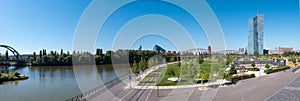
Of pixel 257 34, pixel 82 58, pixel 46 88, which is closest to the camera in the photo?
pixel 46 88

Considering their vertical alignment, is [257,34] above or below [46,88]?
above

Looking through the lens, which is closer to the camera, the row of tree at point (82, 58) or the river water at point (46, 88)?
the river water at point (46, 88)

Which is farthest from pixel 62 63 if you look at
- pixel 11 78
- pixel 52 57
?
pixel 11 78

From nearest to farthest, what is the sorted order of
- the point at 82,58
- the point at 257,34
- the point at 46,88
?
the point at 46,88 → the point at 82,58 → the point at 257,34

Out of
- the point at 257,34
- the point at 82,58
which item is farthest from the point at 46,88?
the point at 257,34

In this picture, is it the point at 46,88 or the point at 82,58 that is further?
the point at 82,58

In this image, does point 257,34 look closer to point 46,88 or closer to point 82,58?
point 82,58

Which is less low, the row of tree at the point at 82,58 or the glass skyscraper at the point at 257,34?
the glass skyscraper at the point at 257,34

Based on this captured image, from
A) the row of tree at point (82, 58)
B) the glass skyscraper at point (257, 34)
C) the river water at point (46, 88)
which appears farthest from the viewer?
the glass skyscraper at point (257, 34)

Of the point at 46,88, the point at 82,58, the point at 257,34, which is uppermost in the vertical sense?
the point at 257,34

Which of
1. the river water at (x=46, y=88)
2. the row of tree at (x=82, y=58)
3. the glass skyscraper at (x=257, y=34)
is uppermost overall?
the glass skyscraper at (x=257, y=34)

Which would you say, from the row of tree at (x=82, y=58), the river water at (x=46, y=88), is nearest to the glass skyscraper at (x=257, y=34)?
the row of tree at (x=82, y=58)

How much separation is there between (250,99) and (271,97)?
1.37m

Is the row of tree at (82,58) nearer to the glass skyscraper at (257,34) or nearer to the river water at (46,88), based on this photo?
the river water at (46,88)
